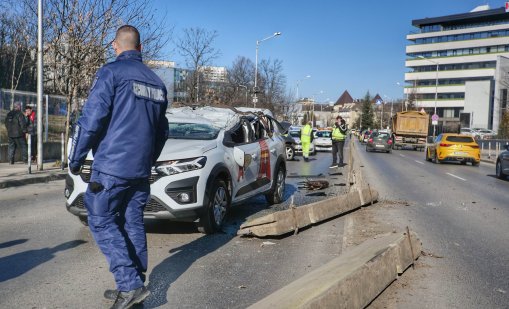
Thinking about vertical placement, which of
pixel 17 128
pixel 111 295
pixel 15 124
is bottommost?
pixel 111 295

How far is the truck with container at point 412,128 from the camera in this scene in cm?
4253

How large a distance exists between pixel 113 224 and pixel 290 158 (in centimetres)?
1963

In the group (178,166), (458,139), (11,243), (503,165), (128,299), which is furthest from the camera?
(458,139)

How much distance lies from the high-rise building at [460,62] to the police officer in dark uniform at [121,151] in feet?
295

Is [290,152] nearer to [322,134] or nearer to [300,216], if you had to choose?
[322,134]

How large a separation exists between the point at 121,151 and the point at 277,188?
6.14 metres

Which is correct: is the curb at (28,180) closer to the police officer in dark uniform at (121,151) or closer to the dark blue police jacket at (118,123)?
the police officer in dark uniform at (121,151)

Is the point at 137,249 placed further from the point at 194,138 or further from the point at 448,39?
the point at 448,39

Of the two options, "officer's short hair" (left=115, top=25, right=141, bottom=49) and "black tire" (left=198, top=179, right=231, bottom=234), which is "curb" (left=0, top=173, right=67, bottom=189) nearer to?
"black tire" (left=198, top=179, right=231, bottom=234)

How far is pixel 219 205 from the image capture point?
706 cm

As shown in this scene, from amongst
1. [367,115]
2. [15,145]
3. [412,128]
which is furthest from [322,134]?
[367,115]

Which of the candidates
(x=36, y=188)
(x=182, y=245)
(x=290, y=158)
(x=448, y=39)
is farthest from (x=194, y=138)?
(x=448, y=39)

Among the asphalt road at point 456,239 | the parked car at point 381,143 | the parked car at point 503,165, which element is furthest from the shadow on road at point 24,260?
the parked car at point 381,143

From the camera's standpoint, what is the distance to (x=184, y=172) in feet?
21.1
